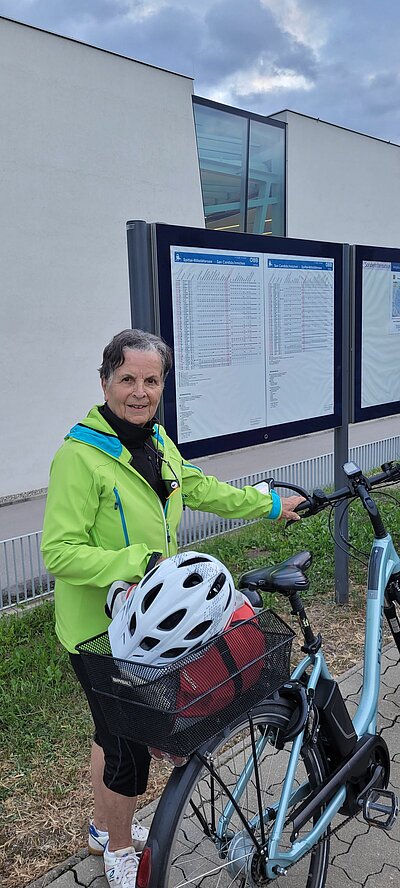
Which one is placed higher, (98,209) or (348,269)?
(98,209)

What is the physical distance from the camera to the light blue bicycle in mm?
1768

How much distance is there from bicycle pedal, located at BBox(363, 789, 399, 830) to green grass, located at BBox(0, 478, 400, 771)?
1.37 meters

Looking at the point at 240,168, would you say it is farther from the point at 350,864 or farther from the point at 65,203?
the point at 350,864

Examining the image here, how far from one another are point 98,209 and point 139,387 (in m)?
9.60

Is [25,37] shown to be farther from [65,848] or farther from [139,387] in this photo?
[65,848]

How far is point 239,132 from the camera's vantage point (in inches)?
515

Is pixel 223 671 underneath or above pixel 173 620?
underneath

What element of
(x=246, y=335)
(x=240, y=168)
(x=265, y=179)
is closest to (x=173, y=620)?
(x=246, y=335)

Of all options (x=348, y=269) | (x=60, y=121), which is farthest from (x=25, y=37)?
(x=348, y=269)

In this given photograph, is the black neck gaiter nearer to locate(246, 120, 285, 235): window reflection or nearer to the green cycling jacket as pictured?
the green cycling jacket

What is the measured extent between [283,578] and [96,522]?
22.3 inches

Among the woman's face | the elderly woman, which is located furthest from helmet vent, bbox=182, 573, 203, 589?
the woman's face

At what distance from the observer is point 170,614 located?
1.58m

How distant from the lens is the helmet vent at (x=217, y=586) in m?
1.67
